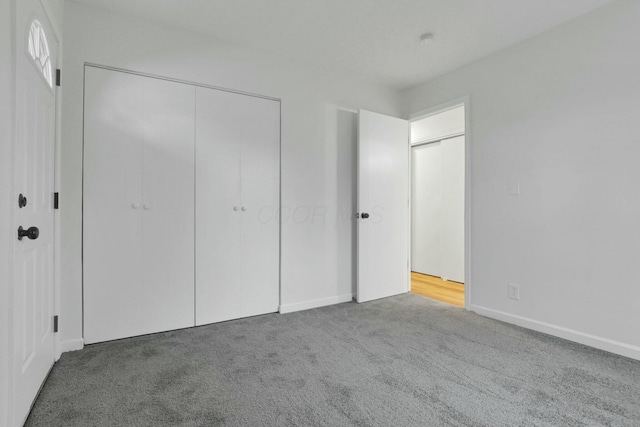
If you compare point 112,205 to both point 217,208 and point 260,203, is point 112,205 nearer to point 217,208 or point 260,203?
point 217,208

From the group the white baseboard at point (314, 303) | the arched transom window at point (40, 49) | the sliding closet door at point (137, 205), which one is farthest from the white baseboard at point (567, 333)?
the arched transom window at point (40, 49)

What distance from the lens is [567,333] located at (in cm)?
245

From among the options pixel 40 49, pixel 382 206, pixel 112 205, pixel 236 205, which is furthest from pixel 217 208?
pixel 382 206

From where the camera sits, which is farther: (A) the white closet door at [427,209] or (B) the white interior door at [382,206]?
(A) the white closet door at [427,209]

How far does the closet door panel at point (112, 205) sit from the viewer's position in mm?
2297

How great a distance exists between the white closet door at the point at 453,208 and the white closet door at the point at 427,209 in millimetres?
95

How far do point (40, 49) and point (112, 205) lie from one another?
1042mm

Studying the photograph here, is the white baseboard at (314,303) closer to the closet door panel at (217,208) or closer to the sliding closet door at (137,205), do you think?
the closet door panel at (217,208)

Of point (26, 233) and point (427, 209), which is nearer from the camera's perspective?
point (26, 233)

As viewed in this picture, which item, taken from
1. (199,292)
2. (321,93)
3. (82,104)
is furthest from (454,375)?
(82,104)

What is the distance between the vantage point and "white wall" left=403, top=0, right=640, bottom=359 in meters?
2.18

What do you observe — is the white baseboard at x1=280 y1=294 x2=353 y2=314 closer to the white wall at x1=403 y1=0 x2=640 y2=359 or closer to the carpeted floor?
the carpeted floor

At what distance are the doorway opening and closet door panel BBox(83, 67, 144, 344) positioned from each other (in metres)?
3.14

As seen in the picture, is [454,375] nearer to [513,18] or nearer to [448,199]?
[513,18]
